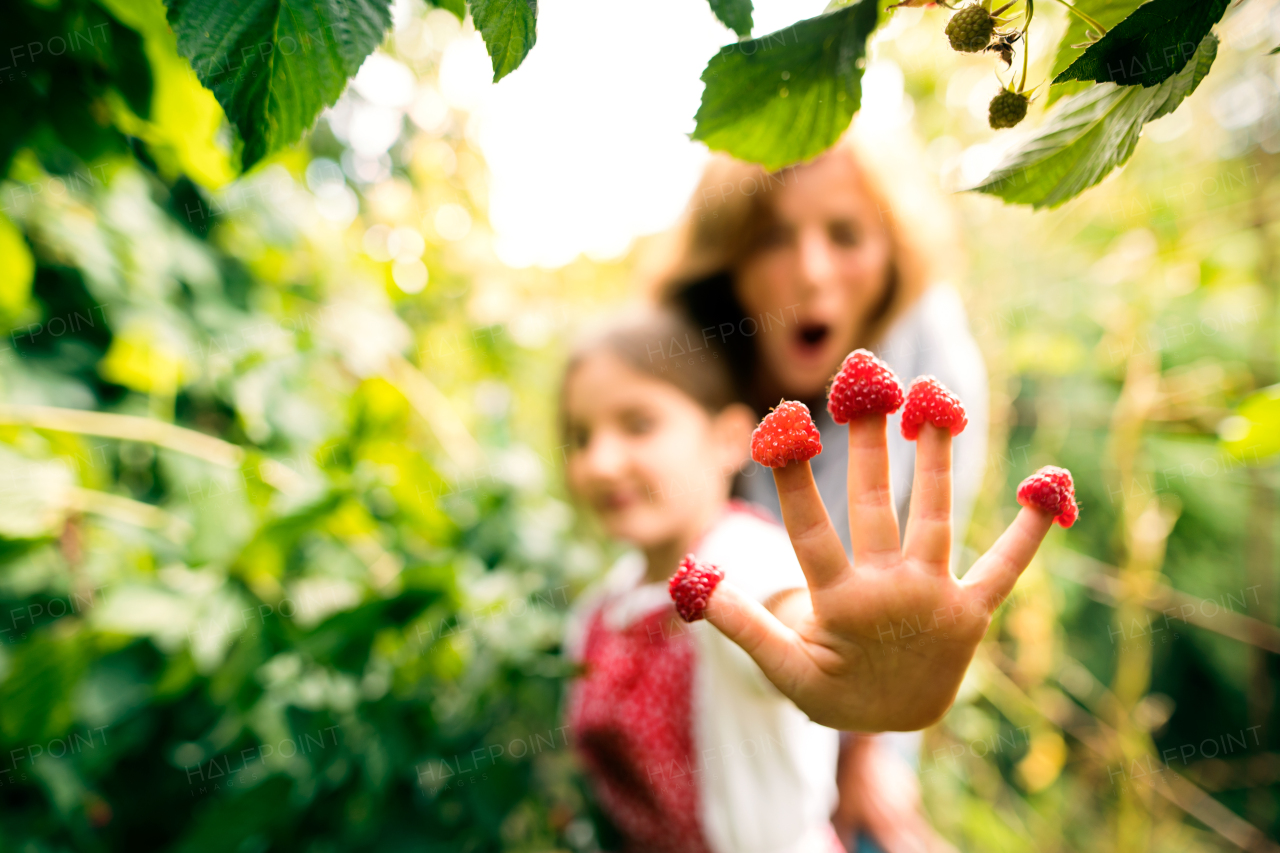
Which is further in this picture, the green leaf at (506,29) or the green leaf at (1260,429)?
the green leaf at (1260,429)

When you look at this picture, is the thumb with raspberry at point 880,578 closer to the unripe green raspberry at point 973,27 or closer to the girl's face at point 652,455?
the unripe green raspberry at point 973,27

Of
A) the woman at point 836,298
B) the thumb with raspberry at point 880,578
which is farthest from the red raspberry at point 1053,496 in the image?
the woman at point 836,298

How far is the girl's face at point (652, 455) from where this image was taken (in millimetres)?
723

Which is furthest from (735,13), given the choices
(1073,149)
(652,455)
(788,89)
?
(652,455)

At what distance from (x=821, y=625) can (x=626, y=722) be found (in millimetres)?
614

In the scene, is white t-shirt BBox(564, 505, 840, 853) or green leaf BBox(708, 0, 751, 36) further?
white t-shirt BBox(564, 505, 840, 853)

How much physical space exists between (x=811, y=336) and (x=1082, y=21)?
0.57 meters

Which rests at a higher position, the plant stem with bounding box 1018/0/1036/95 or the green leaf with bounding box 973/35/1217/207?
the plant stem with bounding box 1018/0/1036/95

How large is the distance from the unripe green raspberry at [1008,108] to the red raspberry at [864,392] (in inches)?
3.8

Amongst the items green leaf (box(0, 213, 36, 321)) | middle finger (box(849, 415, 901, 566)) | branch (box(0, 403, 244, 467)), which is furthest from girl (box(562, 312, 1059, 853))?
green leaf (box(0, 213, 36, 321))

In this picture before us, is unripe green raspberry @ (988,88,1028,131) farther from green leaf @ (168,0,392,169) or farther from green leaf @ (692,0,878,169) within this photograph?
green leaf @ (168,0,392,169)

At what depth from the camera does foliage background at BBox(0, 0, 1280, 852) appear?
53 cm

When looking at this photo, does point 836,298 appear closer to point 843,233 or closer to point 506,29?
point 843,233

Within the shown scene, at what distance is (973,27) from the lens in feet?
0.66
